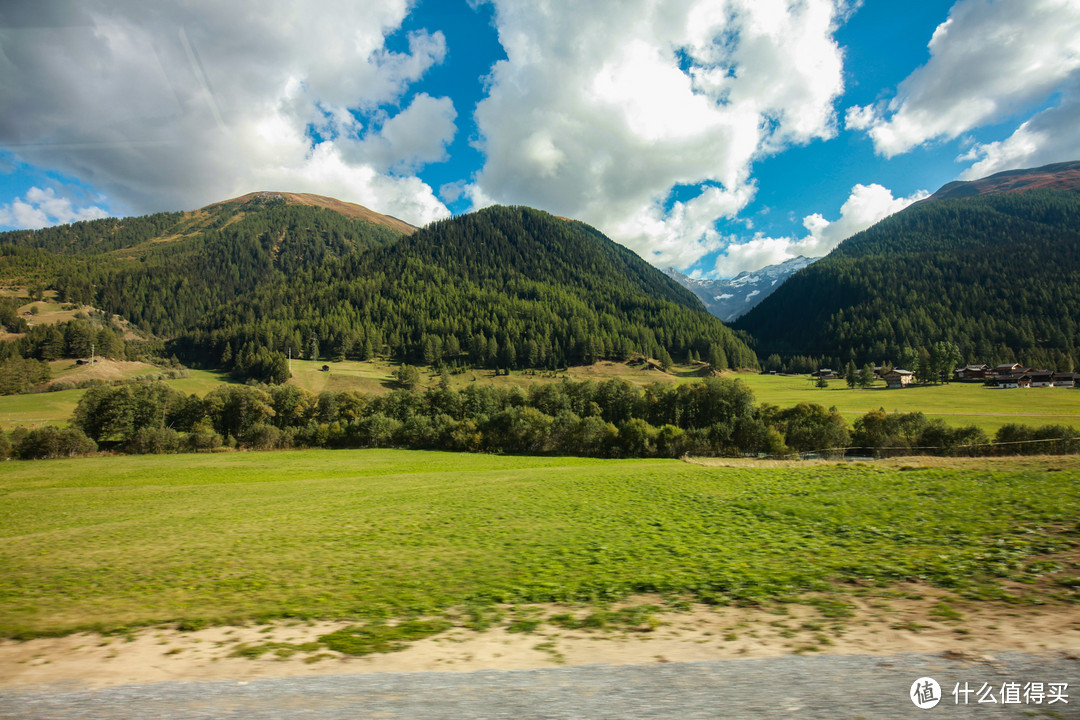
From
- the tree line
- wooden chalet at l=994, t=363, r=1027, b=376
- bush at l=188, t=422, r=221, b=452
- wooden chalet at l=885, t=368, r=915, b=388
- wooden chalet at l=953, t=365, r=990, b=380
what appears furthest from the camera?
wooden chalet at l=885, t=368, r=915, b=388

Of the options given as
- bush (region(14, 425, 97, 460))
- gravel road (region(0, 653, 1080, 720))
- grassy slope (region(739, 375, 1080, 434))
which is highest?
gravel road (region(0, 653, 1080, 720))

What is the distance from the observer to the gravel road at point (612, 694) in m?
4.11

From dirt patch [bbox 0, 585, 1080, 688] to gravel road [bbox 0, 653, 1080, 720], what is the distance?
11.4 inches

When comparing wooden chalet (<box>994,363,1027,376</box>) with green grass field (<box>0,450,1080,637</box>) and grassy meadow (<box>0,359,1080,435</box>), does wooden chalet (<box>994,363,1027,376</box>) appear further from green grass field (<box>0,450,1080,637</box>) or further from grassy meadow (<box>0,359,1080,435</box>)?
green grass field (<box>0,450,1080,637</box>)

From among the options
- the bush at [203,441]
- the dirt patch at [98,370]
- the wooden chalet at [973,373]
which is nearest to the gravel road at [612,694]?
the bush at [203,441]

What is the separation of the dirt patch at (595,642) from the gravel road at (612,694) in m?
0.29

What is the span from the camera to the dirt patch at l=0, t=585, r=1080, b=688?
527 centimetres

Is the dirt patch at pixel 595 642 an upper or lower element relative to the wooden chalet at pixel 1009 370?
lower

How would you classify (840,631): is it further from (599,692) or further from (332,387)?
(332,387)

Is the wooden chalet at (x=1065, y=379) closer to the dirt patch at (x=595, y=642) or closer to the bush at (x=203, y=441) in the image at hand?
the dirt patch at (x=595, y=642)

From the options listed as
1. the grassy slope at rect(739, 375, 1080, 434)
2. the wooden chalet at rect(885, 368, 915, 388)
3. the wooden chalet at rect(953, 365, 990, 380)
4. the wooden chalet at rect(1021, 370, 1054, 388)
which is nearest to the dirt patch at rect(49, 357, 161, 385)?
the grassy slope at rect(739, 375, 1080, 434)

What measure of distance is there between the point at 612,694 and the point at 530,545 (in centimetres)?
786

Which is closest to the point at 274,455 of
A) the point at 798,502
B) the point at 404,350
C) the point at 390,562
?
the point at 390,562

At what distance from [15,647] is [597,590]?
8.79 metres
